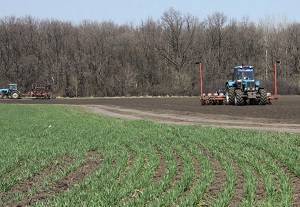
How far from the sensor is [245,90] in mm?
41844

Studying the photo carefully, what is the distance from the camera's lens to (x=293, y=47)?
103 m

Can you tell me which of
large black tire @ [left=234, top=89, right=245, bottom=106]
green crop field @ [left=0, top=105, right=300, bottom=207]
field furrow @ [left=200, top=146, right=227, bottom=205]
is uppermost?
large black tire @ [left=234, top=89, right=245, bottom=106]

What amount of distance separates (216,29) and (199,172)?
10319 centimetres

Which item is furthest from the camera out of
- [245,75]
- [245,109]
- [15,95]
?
[15,95]

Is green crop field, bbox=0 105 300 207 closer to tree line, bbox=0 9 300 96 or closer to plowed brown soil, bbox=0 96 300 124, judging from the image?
plowed brown soil, bbox=0 96 300 124

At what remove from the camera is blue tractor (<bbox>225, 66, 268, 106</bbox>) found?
4166 centimetres

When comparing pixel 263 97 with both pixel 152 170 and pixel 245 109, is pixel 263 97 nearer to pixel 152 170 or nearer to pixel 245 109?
pixel 245 109

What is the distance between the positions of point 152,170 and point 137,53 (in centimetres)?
A: 10058

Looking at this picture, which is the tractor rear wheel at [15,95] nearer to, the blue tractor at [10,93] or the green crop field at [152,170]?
the blue tractor at [10,93]

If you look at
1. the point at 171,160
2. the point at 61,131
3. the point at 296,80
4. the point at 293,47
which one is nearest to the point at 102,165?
the point at 171,160

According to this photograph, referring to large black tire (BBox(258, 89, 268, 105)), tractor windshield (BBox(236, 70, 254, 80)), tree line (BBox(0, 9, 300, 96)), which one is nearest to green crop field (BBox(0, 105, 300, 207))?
large black tire (BBox(258, 89, 268, 105))

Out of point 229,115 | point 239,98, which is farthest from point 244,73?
point 229,115

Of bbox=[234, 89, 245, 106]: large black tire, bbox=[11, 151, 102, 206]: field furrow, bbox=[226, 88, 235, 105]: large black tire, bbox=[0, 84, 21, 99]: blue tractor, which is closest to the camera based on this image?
bbox=[11, 151, 102, 206]: field furrow

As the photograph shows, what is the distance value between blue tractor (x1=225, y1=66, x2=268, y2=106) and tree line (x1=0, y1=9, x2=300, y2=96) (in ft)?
179
